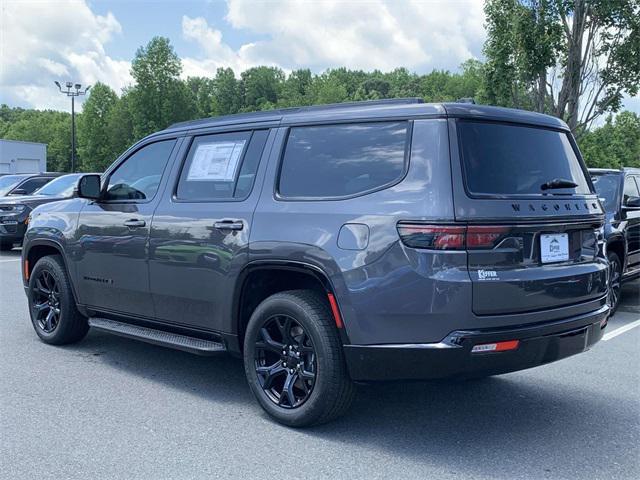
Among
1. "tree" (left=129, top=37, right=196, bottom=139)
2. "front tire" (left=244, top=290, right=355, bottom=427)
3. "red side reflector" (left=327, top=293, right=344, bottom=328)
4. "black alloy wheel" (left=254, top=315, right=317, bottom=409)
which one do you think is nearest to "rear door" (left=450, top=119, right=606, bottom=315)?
"red side reflector" (left=327, top=293, right=344, bottom=328)

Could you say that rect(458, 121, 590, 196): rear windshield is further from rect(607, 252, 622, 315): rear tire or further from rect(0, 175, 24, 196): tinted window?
rect(0, 175, 24, 196): tinted window

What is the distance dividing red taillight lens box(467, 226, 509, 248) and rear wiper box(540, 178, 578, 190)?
614 mm

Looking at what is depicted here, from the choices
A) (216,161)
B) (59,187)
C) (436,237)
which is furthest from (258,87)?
(436,237)

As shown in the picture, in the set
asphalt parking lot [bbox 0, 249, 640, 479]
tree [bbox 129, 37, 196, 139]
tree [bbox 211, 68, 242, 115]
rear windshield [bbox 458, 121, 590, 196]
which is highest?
tree [bbox 211, 68, 242, 115]

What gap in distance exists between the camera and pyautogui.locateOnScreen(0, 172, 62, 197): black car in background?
15.6 m

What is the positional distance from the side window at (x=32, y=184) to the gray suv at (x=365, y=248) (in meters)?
12.1

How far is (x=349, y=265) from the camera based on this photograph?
3.63 m

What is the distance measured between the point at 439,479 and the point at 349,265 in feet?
3.97

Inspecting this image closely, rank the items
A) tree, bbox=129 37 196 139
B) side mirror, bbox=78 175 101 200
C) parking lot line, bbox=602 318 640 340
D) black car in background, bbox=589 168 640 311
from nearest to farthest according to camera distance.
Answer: side mirror, bbox=78 175 101 200 < parking lot line, bbox=602 318 640 340 < black car in background, bbox=589 168 640 311 < tree, bbox=129 37 196 139

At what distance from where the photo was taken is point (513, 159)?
381 cm

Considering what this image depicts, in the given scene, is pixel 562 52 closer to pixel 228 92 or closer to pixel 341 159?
pixel 341 159

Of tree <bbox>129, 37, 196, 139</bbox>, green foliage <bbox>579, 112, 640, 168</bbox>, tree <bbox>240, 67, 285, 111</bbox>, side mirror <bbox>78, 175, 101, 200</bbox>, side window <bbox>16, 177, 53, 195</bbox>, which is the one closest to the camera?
side mirror <bbox>78, 175, 101, 200</bbox>

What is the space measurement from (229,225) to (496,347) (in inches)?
73.8

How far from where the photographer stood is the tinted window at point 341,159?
3.73 m
